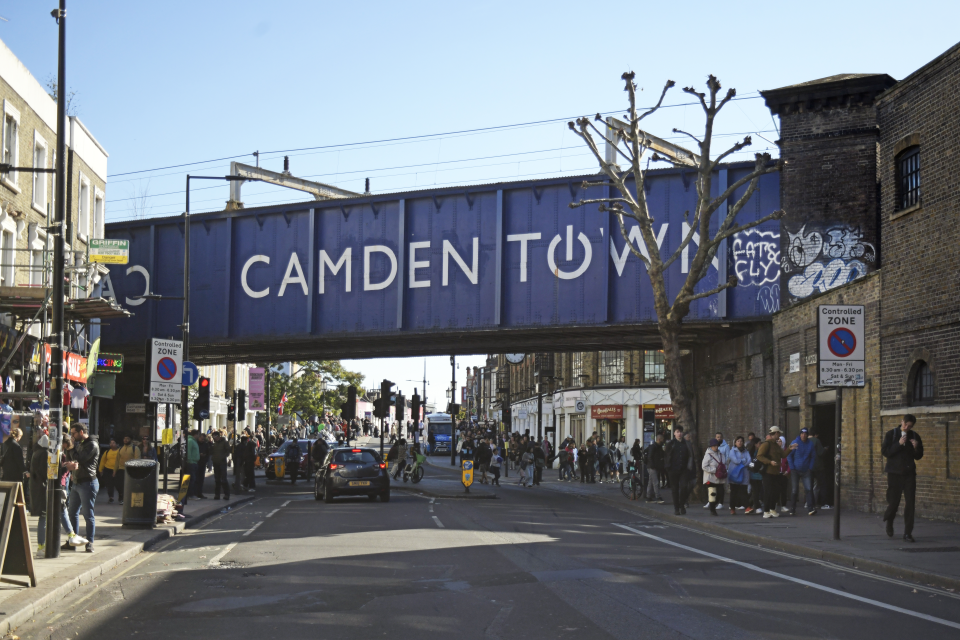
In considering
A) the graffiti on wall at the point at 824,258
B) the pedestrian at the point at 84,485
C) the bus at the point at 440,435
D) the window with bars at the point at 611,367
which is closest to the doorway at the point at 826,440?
the graffiti on wall at the point at 824,258

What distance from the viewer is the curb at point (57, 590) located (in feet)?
29.0

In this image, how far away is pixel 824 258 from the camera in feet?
91.5

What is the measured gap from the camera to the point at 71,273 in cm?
2659

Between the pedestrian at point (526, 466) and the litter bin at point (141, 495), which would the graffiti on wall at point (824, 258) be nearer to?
the pedestrian at point (526, 466)

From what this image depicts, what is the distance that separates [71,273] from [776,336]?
58.5 feet

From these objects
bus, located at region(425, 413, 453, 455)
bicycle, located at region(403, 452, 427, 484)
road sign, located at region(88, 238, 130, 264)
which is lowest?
bus, located at region(425, 413, 453, 455)

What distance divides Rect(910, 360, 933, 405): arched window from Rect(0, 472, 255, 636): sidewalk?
1372cm

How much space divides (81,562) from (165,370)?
313 inches

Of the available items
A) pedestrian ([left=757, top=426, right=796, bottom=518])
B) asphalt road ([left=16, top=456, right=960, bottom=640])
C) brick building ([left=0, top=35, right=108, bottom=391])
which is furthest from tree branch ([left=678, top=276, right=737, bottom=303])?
brick building ([left=0, top=35, right=108, bottom=391])

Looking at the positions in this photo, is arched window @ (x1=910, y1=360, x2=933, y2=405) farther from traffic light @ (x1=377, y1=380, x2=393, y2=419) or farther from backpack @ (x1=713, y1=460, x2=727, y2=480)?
traffic light @ (x1=377, y1=380, x2=393, y2=419)

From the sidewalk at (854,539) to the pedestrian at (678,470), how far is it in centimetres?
31

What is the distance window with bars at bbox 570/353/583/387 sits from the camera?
6225cm

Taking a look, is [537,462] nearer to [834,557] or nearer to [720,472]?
[720,472]

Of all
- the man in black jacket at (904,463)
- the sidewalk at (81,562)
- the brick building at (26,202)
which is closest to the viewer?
the sidewalk at (81,562)
